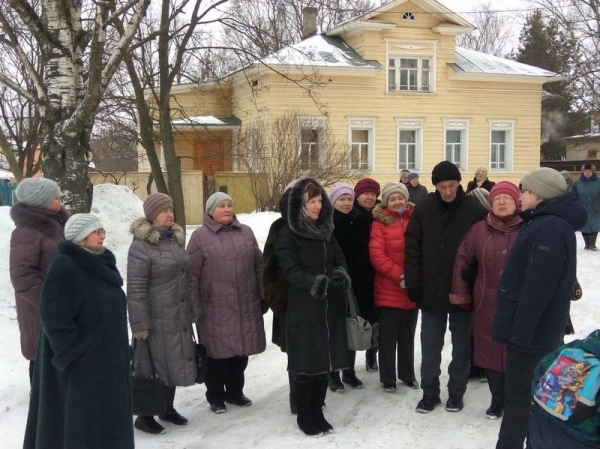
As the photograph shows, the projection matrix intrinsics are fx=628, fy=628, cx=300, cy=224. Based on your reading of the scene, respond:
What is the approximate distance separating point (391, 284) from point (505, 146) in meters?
22.8

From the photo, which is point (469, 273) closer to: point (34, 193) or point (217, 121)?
point (34, 193)

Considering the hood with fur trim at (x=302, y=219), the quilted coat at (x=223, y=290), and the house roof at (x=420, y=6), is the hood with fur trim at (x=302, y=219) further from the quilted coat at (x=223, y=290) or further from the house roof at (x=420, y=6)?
the house roof at (x=420, y=6)

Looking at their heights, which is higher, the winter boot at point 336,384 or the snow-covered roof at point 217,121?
the snow-covered roof at point 217,121

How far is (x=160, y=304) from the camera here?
4.85m

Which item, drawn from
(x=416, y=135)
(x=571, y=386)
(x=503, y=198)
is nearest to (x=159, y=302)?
(x=503, y=198)

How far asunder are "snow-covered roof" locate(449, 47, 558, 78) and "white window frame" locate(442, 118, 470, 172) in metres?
1.97

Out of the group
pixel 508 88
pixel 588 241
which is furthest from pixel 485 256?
pixel 508 88

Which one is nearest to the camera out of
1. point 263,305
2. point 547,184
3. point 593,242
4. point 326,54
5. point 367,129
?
point 547,184

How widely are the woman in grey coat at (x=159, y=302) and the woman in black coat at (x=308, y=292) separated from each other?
0.81 meters

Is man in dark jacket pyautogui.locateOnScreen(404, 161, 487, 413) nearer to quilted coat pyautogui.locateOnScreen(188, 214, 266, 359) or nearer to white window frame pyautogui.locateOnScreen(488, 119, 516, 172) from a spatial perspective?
quilted coat pyautogui.locateOnScreen(188, 214, 266, 359)

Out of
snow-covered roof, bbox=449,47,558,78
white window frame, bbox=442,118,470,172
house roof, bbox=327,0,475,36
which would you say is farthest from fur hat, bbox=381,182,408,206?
snow-covered roof, bbox=449,47,558,78

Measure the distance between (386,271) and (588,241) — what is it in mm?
8854

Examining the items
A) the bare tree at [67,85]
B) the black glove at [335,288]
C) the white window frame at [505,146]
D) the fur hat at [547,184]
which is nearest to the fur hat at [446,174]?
the fur hat at [547,184]

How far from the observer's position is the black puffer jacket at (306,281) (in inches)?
185
